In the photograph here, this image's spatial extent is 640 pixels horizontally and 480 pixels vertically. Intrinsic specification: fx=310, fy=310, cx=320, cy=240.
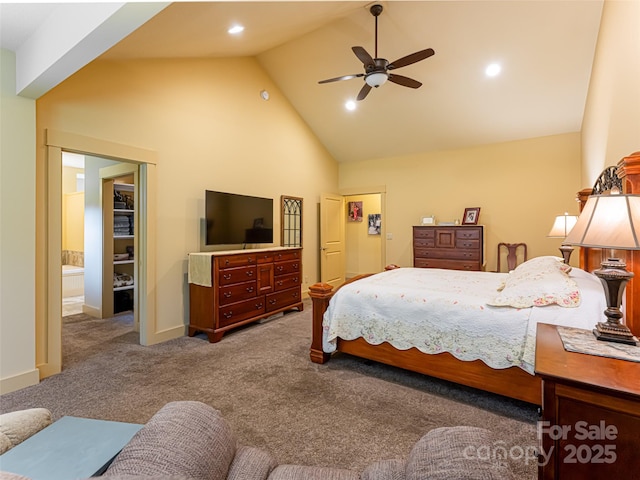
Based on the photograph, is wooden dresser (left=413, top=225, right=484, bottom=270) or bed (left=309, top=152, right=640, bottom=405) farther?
wooden dresser (left=413, top=225, right=484, bottom=270)

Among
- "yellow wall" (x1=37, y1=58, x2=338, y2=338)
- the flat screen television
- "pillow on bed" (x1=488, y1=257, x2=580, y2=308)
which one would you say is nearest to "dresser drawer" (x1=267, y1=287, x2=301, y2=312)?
the flat screen television

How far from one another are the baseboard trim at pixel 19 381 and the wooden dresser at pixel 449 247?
5.12 metres

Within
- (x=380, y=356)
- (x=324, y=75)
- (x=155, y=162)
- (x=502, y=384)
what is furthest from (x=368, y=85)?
(x=502, y=384)

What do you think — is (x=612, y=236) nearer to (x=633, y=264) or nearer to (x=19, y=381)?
(x=633, y=264)

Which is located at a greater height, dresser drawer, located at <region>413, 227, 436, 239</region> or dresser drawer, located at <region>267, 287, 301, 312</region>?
dresser drawer, located at <region>413, 227, 436, 239</region>

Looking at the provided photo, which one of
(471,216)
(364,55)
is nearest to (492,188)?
(471,216)

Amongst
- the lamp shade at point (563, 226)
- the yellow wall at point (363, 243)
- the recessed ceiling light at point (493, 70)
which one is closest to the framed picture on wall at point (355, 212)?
the yellow wall at point (363, 243)

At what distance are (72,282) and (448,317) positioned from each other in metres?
6.88

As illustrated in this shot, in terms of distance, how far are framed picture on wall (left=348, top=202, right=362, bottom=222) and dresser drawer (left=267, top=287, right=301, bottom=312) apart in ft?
11.1

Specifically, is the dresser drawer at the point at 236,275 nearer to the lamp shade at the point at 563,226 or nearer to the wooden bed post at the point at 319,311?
the wooden bed post at the point at 319,311

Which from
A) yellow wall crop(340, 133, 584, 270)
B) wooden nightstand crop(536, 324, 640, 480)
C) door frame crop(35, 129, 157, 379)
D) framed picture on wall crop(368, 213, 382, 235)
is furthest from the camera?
framed picture on wall crop(368, 213, 382, 235)

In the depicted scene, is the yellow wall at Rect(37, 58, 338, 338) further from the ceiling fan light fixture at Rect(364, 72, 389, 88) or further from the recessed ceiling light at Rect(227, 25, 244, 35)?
the ceiling fan light fixture at Rect(364, 72, 389, 88)

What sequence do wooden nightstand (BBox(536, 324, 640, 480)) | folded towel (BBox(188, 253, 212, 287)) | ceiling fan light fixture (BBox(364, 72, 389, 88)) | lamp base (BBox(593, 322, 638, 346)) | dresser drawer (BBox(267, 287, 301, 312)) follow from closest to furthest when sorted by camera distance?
1. wooden nightstand (BBox(536, 324, 640, 480))
2. lamp base (BBox(593, 322, 638, 346))
3. ceiling fan light fixture (BBox(364, 72, 389, 88))
4. folded towel (BBox(188, 253, 212, 287))
5. dresser drawer (BBox(267, 287, 301, 312))

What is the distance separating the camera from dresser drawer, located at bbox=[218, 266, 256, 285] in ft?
12.1
